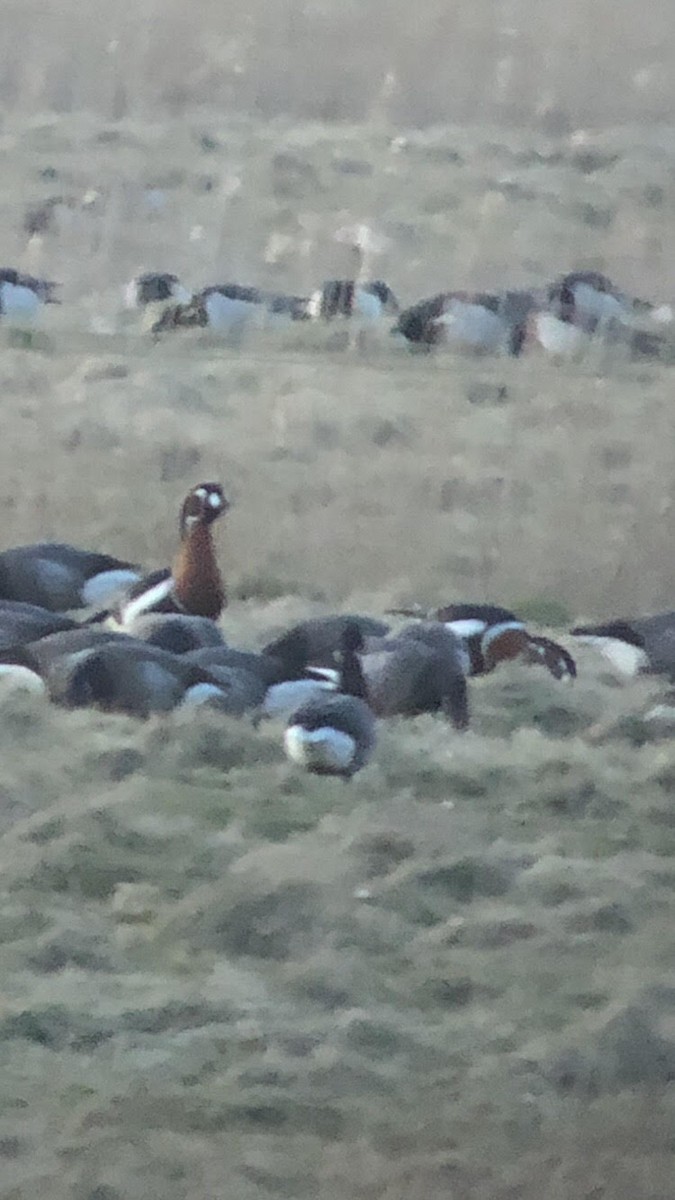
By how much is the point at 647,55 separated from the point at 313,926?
118 cm

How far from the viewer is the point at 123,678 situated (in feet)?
6.34

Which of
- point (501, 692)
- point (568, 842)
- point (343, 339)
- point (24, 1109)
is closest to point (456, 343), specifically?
point (343, 339)

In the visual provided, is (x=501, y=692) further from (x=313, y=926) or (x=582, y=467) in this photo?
(x=313, y=926)

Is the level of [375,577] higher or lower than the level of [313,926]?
higher

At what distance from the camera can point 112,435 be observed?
2.23 metres

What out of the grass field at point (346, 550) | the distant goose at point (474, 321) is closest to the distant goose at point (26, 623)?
the grass field at point (346, 550)

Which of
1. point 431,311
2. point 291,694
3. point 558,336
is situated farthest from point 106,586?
point 558,336

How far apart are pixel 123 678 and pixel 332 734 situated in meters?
0.27

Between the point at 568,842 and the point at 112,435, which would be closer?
the point at 568,842

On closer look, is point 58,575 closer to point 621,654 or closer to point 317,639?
point 317,639

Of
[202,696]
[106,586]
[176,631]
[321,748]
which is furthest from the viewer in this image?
[106,586]

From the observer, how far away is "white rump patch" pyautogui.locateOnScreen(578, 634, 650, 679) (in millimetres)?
1976

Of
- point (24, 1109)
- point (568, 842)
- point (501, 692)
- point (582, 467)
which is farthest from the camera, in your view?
point (582, 467)

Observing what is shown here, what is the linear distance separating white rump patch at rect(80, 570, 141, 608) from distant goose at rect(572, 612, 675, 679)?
0.58 m
